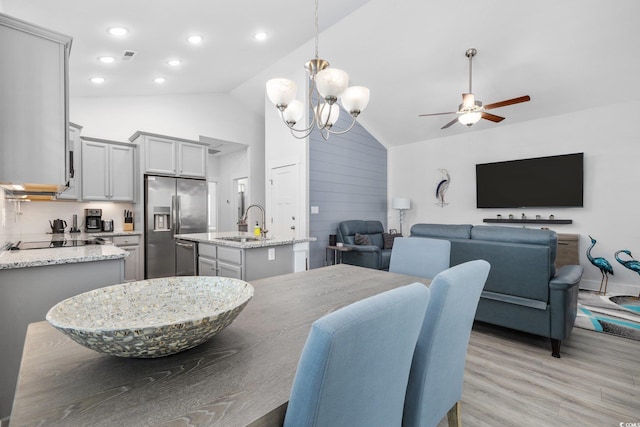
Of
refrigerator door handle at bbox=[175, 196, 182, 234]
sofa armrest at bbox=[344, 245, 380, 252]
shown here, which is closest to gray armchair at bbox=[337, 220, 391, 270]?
sofa armrest at bbox=[344, 245, 380, 252]

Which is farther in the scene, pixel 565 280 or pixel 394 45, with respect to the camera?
pixel 394 45

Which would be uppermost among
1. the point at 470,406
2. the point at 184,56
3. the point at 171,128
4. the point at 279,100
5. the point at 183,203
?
the point at 184,56

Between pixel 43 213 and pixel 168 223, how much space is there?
1557 mm

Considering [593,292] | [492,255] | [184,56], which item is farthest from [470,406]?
[184,56]

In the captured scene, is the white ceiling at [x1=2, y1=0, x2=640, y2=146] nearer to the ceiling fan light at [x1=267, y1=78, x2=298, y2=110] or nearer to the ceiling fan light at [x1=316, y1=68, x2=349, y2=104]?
the ceiling fan light at [x1=267, y1=78, x2=298, y2=110]

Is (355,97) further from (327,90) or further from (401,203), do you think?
(401,203)

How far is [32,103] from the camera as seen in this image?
1.91m

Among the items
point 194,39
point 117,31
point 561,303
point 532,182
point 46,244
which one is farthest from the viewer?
point 532,182

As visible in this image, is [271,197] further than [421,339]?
Yes

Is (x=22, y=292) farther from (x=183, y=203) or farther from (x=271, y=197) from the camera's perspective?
(x=271, y=197)

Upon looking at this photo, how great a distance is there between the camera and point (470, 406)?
6.05 ft

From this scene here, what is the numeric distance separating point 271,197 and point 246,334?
4.74 m

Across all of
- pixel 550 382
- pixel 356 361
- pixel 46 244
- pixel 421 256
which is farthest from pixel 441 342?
pixel 46 244

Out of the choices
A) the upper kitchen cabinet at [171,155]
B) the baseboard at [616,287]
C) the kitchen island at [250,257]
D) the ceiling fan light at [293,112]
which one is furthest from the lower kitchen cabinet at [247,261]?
the baseboard at [616,287]
